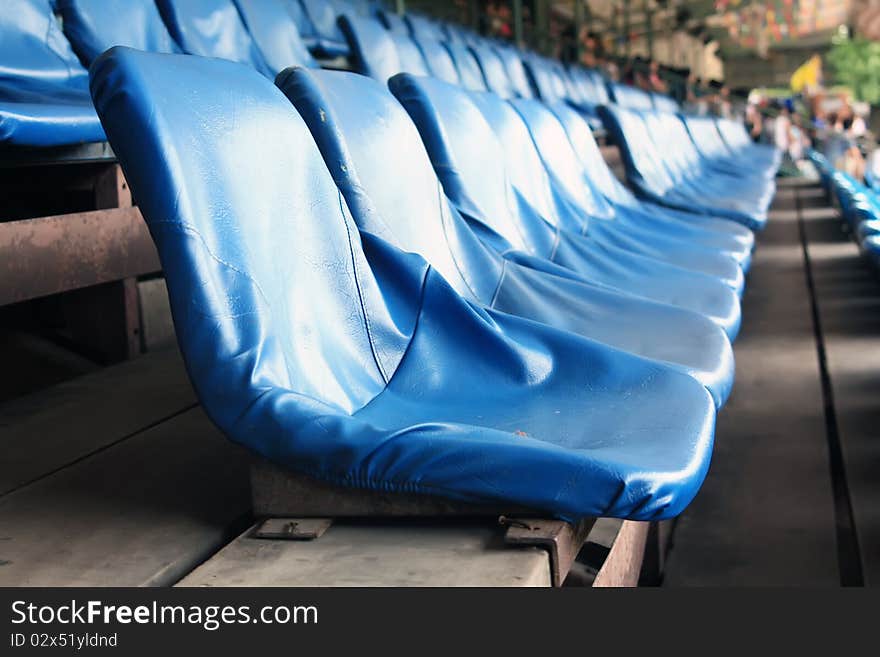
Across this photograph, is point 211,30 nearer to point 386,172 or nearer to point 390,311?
point 386,172

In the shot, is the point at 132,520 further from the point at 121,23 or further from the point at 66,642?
the point at 121,23

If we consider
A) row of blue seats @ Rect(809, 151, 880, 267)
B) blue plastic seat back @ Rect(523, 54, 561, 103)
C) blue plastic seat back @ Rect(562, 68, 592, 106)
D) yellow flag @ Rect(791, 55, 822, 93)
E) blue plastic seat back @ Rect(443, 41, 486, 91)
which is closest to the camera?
row of blue seats @ Rect(809, 151, 880, 267)

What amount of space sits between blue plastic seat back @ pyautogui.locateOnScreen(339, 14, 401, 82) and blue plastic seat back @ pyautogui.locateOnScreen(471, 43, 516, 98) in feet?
4.44

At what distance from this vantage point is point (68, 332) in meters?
2.03

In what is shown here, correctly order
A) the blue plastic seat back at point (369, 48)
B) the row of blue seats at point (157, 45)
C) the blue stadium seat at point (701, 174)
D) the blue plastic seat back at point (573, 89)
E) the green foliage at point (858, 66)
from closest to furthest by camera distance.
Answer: the row of blue seats at point (157, 45), the blue plastic seat back at point (369, 48), the blue stadium seat at point (701, 174), the blue plastic seat back at point (573, 89), the green foliage at point (858, 66)

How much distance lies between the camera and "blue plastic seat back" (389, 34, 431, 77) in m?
3.94

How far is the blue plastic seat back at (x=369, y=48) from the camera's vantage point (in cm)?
366

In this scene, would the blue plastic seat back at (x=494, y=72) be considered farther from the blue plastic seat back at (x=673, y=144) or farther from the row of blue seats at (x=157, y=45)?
the blue plastic seat back at (x=673, y=144)

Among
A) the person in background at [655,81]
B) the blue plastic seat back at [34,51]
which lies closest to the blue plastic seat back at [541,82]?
the blue plastic seat back at [34,51]

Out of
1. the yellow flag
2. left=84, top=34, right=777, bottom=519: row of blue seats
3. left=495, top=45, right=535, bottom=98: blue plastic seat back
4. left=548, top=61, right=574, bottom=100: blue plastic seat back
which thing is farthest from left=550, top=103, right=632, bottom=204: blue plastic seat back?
the yellow flag

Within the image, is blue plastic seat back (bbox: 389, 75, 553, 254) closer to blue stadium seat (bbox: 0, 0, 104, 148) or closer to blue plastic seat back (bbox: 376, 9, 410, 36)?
blue stadium seat (bbox: 0, 0, 104, 148)

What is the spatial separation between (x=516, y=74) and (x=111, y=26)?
359cm

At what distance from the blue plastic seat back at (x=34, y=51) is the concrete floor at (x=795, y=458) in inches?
58.1

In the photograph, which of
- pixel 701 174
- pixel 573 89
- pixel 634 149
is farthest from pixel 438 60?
pixel 573 89
